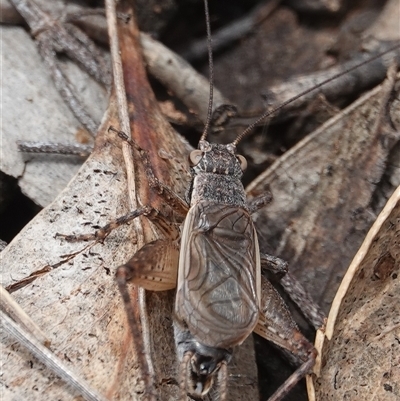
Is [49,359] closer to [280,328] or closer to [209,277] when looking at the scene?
[209,277]

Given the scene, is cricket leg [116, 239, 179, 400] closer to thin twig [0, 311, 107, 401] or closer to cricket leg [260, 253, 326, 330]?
thin twig [0, 311, 107, 401]

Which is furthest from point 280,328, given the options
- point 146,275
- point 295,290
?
point 146,275

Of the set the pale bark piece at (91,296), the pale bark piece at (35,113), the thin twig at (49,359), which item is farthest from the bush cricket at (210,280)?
the pale bark piece at (35,113)

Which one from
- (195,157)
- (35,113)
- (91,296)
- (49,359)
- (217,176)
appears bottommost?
(49,359)

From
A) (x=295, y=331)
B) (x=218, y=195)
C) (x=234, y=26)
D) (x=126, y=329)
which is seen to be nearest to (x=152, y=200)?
(x=218, y=195)

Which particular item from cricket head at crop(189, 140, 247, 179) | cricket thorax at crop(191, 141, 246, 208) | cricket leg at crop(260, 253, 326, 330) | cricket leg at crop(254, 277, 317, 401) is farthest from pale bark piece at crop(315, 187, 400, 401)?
cricket head at crop(189, 140, 247, 179)

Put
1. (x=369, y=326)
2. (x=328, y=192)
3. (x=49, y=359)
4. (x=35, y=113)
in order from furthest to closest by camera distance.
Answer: (x=328, y=192)
(x=35, y=113)
(x=369, y=326)
(x=49, y=359)
